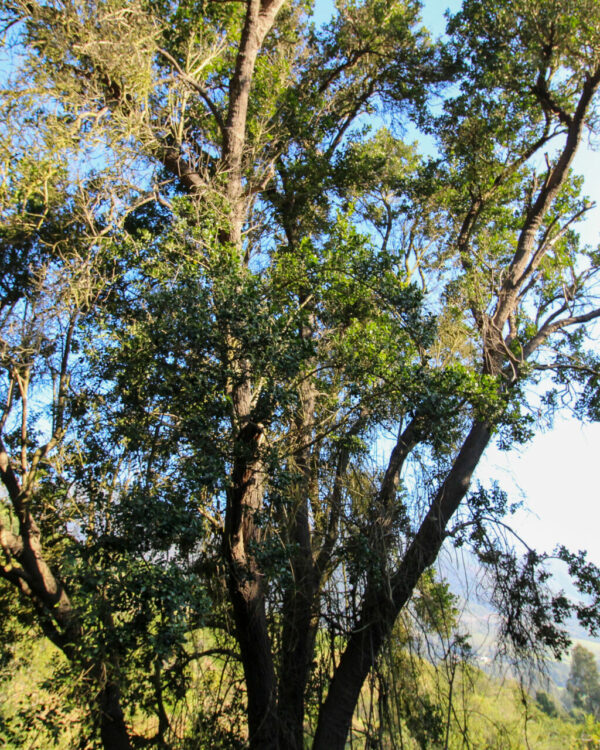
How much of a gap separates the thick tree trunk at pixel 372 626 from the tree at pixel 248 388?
0.03 meters

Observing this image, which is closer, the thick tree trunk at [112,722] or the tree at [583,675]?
the thick tree trunk at [112,722]

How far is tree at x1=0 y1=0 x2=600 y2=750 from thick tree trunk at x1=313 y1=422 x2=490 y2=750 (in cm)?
3

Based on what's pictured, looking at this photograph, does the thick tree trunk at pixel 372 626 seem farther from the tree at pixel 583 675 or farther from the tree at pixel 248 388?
the tree at pixel 583 675

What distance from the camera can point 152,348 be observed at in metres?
4.88

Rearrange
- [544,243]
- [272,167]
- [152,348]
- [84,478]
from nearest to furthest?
[152,348]
[84,478]
[544,243]
[272,167]

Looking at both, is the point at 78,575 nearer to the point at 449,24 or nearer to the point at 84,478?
the point at 84,478

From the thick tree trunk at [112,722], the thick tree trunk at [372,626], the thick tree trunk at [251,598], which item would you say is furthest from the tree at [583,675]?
the thick tree trunk at [112,722]

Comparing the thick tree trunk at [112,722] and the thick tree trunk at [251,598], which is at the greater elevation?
the thick tree trunk at [251,598]

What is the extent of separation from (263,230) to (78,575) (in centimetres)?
603

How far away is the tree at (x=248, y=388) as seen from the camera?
4523mm

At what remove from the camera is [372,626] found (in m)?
5.41

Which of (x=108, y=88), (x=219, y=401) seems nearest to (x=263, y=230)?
(x=108, y=88)

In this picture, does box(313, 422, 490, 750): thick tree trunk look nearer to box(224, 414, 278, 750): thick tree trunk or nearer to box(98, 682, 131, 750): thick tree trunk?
box(224, 414, 278, 750): thick tree trunk

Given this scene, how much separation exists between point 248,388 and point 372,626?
2649 millimetres
